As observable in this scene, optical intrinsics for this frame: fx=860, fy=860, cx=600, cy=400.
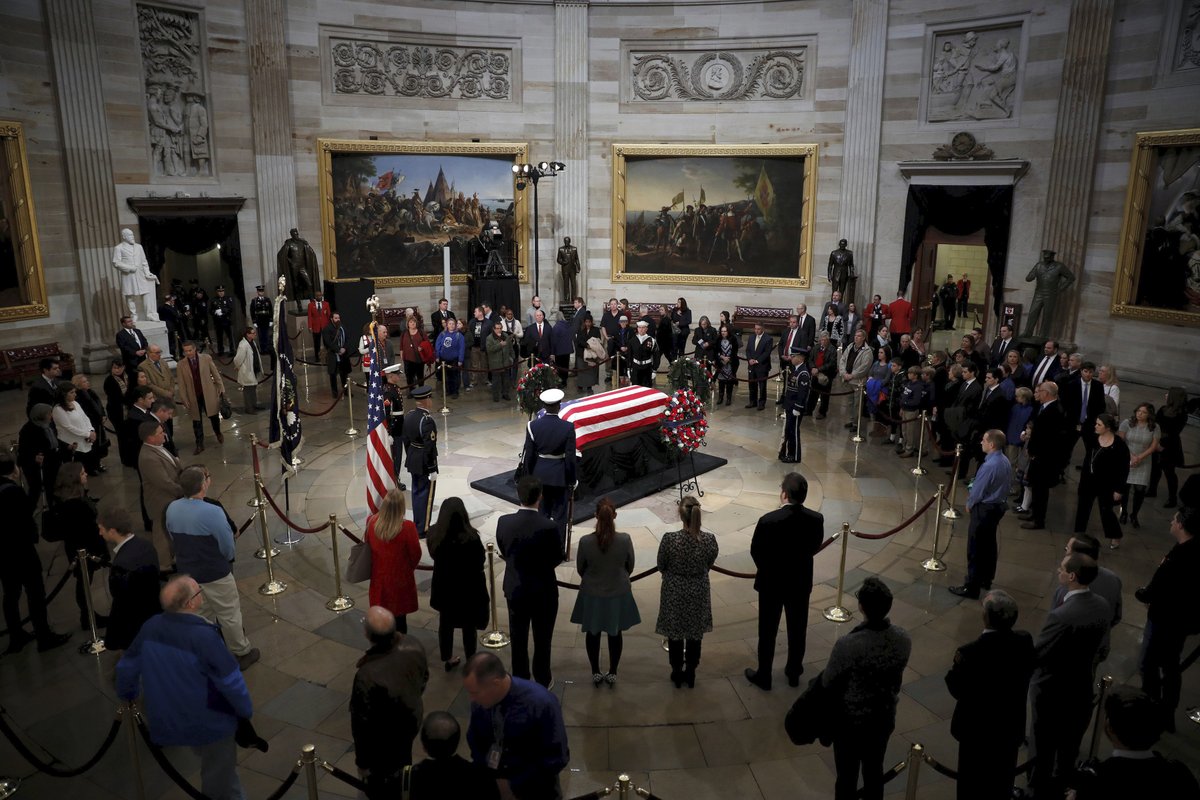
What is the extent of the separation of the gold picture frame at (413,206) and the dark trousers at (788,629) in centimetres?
1511

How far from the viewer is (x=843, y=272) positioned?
62.4 ft

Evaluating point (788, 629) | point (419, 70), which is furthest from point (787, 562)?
point (419, 70)

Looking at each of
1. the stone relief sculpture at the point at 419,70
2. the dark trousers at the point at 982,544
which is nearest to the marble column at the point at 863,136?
the stone relief sculpture at the point at 419,70

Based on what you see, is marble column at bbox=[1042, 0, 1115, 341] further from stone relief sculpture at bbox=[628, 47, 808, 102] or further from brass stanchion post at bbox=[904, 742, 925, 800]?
brass stanchion post at bbox=[904, 742, 925, 800]

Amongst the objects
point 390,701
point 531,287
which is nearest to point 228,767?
point 390,701

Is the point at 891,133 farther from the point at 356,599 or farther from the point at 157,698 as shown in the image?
the point at 157,698

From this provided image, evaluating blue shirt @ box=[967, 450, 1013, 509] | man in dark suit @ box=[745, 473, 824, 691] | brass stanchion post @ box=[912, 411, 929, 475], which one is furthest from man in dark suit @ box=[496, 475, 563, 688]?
brass stanchion post @ box=[912, 411, 929, 475]

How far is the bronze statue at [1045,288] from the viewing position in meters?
16.0

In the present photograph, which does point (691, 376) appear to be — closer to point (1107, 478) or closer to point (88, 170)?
point (1107, 478)

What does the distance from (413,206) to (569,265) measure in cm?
397

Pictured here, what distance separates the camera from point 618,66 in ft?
67.8

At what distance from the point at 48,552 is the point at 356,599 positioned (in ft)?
12.1

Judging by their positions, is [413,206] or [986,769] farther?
[413,206]

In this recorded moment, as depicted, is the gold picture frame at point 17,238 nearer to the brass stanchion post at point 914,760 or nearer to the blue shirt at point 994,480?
the blue shirt at point 994,480
